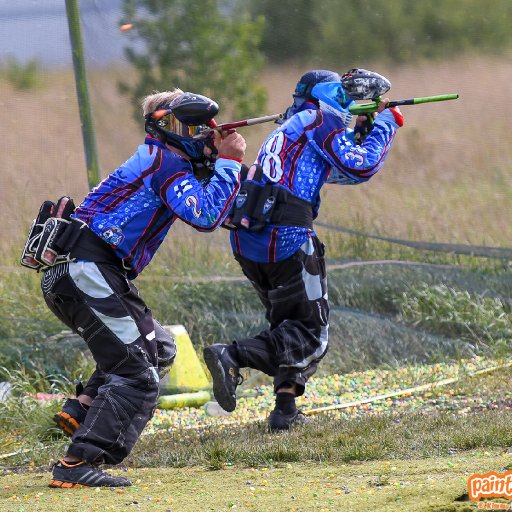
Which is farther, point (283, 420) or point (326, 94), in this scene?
point (326, 94)

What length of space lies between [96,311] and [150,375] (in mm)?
363

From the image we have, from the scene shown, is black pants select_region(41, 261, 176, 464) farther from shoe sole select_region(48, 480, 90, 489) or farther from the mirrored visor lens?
the mirrored visor lens

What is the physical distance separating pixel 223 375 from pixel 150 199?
51.6 inches

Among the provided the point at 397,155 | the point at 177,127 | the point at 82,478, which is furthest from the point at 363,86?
the point at 82,478

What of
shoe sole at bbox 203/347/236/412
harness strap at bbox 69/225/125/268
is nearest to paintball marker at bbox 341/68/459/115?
shoe sole at bbox 203/347/236/412

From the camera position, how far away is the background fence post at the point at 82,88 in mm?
8094

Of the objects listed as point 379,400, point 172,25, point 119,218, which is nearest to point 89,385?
point 119,218

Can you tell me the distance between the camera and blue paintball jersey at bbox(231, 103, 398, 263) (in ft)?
20.1

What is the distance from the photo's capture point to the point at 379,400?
266 inches

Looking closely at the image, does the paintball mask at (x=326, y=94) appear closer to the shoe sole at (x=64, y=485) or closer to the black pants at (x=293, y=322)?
the black pants at (x=293, y=322)

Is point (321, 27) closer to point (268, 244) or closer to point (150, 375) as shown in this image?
point (268, 244)

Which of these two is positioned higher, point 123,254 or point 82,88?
point 82,88

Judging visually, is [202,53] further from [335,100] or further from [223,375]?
[223,375]

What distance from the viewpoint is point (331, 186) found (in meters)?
8.72
